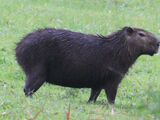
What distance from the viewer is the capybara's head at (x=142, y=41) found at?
21.6ft

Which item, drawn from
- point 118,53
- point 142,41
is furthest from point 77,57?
point 142,41

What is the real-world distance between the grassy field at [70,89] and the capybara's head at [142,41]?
0.62 meters

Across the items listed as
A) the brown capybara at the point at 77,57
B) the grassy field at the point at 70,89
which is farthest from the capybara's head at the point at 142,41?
the grassy field at the point at 70,89

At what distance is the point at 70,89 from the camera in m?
7.82

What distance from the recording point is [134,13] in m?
14.2

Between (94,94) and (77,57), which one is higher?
(77,57)

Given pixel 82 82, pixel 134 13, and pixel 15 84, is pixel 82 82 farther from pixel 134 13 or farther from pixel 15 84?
pixel 134 13

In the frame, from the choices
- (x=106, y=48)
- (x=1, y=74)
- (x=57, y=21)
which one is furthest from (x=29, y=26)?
(x=106, y=48)

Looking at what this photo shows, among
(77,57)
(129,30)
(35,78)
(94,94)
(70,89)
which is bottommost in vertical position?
(70,89)

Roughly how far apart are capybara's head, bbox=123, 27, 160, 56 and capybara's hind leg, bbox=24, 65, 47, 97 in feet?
4.79

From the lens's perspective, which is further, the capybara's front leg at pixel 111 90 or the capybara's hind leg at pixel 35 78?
the capybara's front leg at pixel 111 90

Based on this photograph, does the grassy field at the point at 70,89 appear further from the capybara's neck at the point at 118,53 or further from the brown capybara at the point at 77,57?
the capybara's neck at the point at 118,53

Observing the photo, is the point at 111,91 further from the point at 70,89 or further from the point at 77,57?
the point at 70,89

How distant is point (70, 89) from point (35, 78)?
1643 millimetres
